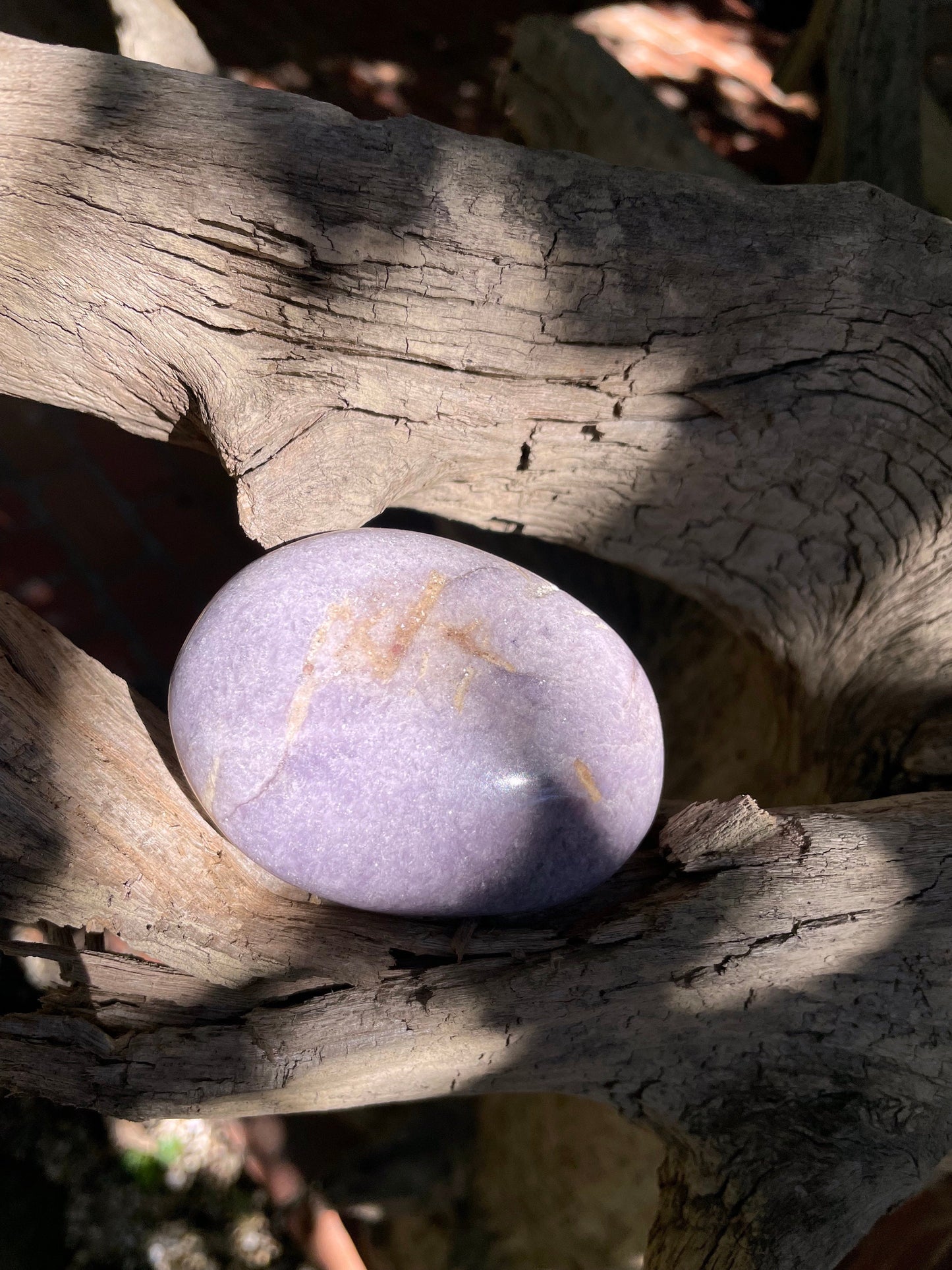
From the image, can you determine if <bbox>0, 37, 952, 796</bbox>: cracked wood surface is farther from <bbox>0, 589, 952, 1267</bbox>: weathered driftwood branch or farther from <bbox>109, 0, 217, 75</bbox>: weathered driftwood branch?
<bbox>109, 0, 217, 75</bbox>: weathered driftwood branch

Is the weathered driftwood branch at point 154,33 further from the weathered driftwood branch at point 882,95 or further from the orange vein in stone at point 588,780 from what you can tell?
the orange vein in stone at point 588,780

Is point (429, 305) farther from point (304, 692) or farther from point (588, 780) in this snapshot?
point (588, 780)

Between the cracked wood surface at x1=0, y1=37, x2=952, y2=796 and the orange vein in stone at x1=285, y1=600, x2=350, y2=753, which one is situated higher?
the cracked wood surface at x1=0, y1=37, x2=952, y2=796

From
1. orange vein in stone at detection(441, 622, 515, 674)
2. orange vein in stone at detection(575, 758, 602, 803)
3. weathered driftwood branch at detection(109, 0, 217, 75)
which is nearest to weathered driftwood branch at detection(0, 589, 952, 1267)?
orange vein in stone at detection(575, 758, 602, 803)

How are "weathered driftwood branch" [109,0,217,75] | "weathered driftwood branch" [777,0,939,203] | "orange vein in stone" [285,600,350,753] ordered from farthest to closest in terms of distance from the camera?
1. "weathered driftwood branch" [777,0,939,203]
2. "weathered driftwood branch" [109,0,217,75]
3. "orange vein in stone" [285,600,350,753]

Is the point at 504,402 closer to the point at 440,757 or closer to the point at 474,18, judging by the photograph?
the point at 440,757

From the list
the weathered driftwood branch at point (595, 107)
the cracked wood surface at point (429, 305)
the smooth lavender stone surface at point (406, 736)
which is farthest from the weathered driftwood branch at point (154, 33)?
the smooth lavender stone surface at point (406, 736)

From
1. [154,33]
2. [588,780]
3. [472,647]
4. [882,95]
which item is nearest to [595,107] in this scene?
[882,95]
